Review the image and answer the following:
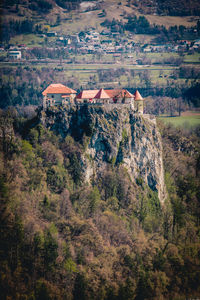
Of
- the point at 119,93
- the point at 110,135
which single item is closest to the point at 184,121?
the point at 119,93

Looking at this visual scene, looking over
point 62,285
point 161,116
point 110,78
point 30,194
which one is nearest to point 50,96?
point 30,194

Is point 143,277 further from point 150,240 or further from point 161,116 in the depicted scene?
point 161,116

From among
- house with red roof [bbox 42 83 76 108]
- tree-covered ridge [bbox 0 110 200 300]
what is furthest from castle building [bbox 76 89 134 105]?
tree-covered ridge [bbox 0 110 200 300]

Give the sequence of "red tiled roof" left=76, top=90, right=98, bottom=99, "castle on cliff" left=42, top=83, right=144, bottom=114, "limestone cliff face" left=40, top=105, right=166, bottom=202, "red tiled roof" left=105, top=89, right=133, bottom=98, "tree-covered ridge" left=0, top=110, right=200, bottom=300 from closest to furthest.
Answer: "tree-covered ridge" left=0, top=110, right=200, bottom=300, "limestone cliff face" left=40, top=105, right=166, bottom=202, "castle on cliff" left=42, top=83, right=144, bottom=114, "red tiled roof" left=76, top=90, right=98, bottom=99, "red tiled roof" left=105, top=89, right=133, bottom=98

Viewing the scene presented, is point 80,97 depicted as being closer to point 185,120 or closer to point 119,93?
point 119,93

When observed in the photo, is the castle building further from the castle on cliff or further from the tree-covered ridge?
the tree-covered ridge

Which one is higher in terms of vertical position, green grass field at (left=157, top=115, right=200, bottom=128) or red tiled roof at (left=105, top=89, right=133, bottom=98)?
red tiled roof at (left=105, top=89, right=133, bottom=98)

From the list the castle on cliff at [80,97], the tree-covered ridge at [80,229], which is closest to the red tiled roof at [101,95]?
the castle on cliff at [80,97]

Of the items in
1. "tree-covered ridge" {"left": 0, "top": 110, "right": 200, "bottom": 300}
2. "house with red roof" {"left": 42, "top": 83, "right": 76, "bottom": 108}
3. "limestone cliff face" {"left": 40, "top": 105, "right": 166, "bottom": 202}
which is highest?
"house with red roof" {"left": 42, "top": 83, "right": 76, "bottom": 108}
